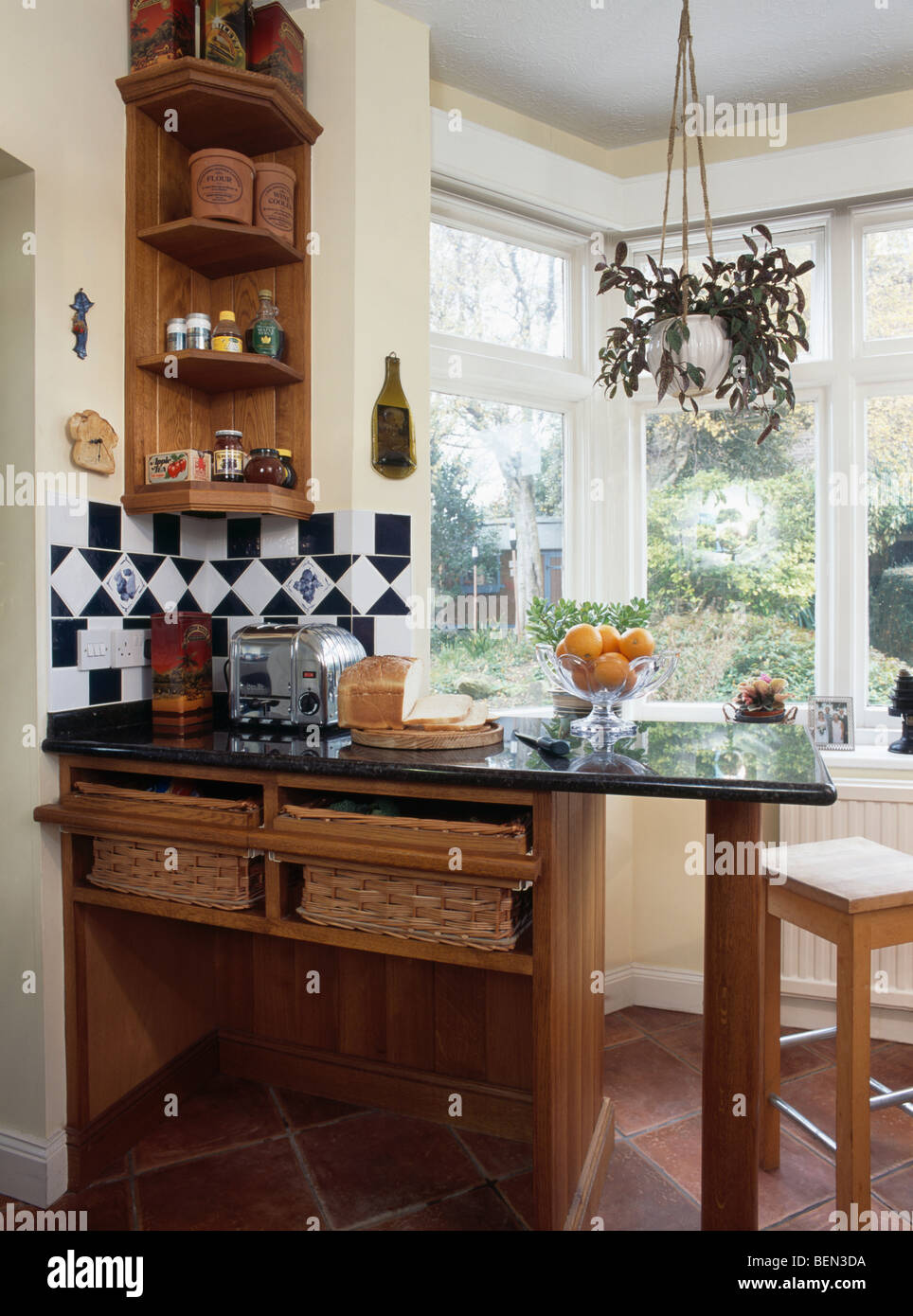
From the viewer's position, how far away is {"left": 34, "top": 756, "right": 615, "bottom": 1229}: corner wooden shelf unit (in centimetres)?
150

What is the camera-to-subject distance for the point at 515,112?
271 cm

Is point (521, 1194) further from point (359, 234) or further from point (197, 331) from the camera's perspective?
point (359, 234)

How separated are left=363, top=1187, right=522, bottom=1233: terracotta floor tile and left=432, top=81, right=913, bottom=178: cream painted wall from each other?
2967 mm

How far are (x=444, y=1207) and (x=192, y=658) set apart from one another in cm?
138

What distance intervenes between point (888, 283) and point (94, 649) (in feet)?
8.86

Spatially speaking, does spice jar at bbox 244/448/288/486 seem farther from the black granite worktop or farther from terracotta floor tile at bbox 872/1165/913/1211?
terracotta floor tile at bbox 872/1165/913/1211

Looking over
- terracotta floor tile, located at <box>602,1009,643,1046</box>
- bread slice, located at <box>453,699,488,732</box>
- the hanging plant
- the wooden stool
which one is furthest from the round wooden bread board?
terracotta floor tile, located at <box>602,1009,643,1046</box>

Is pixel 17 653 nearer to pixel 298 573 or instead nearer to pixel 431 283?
pixel 298 573

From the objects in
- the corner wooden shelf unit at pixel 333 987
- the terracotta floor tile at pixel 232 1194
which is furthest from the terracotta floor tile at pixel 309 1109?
the terracotta floor tile at pixel 232 1194

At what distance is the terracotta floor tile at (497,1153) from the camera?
77.1 inches

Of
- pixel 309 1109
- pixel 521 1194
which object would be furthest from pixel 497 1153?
pixel 309 1109

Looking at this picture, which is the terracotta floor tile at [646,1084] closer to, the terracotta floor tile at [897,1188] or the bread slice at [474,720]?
the terracotta floor tile at [897,1188]

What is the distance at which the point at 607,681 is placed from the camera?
5.84 feet

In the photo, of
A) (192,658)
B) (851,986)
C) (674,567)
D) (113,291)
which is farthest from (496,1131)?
(113,291)
